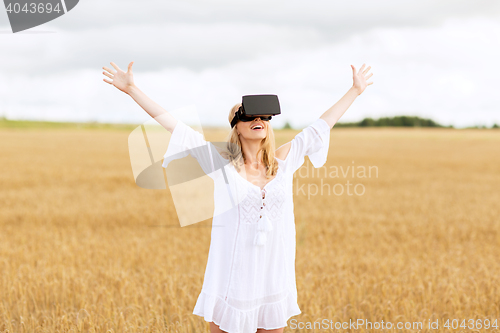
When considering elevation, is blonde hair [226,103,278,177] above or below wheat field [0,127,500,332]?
above

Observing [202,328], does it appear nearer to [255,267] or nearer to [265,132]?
[255,267]

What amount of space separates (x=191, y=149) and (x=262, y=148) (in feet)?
1.62

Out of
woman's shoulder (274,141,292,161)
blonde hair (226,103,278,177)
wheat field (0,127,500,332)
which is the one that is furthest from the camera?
wheat field (0,127,500,332)

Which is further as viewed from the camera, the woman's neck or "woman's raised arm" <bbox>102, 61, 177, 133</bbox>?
the woman's neck

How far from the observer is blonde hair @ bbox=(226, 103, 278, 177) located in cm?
268

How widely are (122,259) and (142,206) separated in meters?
4.48

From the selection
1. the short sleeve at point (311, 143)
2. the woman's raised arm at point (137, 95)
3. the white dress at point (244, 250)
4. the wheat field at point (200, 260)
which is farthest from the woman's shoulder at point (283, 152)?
the wheat field at point (200, 260)

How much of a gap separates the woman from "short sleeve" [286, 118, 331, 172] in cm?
17

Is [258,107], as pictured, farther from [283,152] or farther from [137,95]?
[137,95]

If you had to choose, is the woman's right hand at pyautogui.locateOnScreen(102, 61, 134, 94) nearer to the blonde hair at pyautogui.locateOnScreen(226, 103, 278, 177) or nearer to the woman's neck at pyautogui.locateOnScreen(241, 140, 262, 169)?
the blonde hair at pyautogui.locateOnScreen(226, 103, 278, 177)

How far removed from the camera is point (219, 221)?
2.61 metres

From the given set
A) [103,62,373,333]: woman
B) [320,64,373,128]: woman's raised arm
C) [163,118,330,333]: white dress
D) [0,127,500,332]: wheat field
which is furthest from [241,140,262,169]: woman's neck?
[0,127,500,332]: wheat field

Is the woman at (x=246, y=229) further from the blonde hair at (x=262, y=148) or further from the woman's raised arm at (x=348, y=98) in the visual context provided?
the woman's raised arm at (x=348, y=98)

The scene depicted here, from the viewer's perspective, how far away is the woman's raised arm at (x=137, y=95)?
8.48 ft
